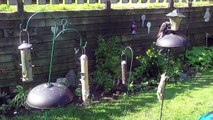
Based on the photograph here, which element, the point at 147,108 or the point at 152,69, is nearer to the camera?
the point at 147,108

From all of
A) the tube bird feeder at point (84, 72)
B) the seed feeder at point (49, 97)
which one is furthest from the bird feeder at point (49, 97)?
the tube bird feeder at point (84, 72)

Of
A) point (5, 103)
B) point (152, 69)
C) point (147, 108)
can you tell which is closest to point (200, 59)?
point (152, 69)

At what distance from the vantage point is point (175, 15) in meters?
4.80

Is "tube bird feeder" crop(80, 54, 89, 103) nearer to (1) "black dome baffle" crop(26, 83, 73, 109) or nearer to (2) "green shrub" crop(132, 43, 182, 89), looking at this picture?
(1) "black dome baffle" crop(26, 83, 73, 109)

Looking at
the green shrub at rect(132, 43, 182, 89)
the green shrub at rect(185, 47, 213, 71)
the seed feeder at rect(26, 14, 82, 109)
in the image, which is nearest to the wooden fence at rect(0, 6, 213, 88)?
the green shrub at rect(132, 43, 182, 89)

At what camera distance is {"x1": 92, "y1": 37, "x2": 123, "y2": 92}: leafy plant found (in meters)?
6.76

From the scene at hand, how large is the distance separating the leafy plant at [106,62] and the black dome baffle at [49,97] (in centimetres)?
354

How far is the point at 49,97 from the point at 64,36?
12.0 feet

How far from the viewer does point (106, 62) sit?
689cm

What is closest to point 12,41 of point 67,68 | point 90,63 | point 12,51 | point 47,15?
point 12,51

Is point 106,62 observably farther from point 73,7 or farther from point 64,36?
point 73,7

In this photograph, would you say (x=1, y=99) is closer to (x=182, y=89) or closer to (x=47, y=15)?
(x=47, y=15)

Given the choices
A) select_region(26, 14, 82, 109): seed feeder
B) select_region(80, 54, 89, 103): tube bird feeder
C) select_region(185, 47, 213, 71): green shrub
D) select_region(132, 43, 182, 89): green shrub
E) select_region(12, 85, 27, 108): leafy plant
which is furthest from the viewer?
select_region(185, 47, 213, 71): green shrub

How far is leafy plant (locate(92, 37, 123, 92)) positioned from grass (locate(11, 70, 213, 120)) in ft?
2.06
